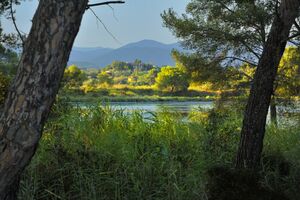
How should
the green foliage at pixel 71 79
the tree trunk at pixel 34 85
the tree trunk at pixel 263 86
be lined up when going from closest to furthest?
the tree trunk at pixel 34 85 → the tree trunk at pixel 263 86 → the green foliage at pixel 71 79

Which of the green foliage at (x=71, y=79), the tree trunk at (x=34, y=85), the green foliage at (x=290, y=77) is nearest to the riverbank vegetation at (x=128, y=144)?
the tree trunk at (x=34, y=85)

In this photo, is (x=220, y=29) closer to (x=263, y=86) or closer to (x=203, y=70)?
(x=203, y=70)

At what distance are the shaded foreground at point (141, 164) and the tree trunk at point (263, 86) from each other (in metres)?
0.29

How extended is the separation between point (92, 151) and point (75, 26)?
8.52ft

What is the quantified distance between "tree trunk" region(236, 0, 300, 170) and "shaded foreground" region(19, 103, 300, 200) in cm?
29

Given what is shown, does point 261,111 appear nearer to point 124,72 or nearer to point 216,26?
point 216,26

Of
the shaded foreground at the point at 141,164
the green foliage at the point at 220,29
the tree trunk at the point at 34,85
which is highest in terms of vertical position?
the green foliage at the point at 220,29

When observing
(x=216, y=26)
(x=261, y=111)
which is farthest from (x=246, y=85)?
(x=261, y=111)

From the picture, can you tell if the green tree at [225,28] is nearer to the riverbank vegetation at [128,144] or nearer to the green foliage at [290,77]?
the green foliage at [290,77]

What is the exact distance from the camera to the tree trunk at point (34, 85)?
2182 millimetres

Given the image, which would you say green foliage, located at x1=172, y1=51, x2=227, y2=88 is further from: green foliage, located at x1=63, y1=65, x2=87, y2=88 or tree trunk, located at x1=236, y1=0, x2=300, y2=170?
tree trunk, located at x1=236, y1=0, x2=300, y2=170

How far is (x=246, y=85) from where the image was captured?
14922 mm

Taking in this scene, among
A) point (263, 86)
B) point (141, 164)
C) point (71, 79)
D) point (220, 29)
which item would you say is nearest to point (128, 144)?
point (141, 164)

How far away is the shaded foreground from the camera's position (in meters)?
3.38
